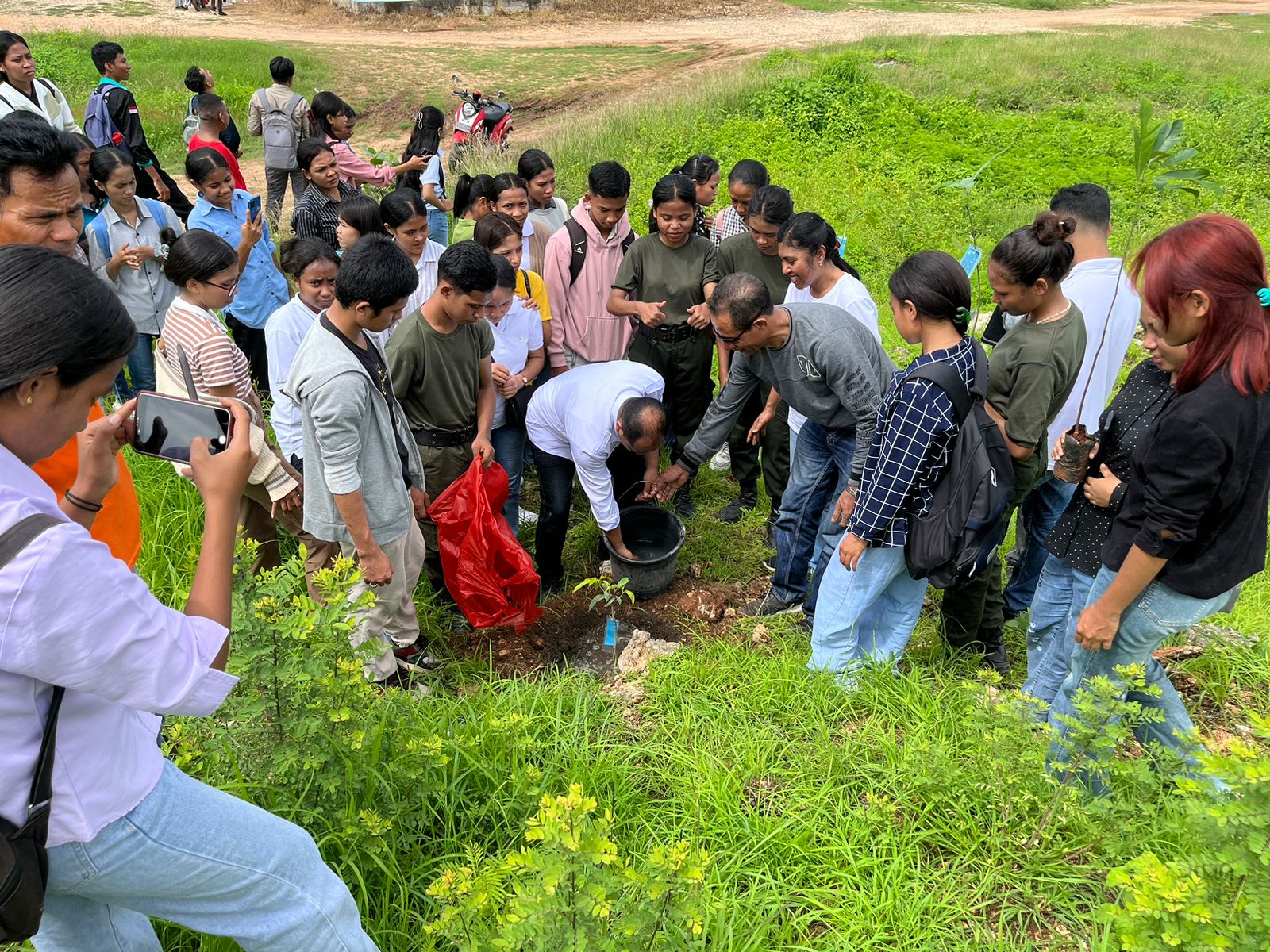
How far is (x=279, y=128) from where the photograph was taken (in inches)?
298

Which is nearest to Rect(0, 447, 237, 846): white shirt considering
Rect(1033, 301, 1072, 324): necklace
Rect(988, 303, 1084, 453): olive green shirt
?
Rect(988, 303, 1084, 453): olive green shirt

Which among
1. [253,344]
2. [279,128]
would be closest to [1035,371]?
[253,344]

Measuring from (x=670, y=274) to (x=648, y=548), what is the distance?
1515mm

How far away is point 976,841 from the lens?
245cm

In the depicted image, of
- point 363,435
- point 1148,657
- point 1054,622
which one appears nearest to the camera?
point 1148,657

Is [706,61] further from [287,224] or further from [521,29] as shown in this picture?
[287,224]

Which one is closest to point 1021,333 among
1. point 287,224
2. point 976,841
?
point 976,841

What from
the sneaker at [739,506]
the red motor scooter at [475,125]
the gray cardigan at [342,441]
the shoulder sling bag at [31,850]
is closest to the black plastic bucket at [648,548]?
the sneaker at [739,506]

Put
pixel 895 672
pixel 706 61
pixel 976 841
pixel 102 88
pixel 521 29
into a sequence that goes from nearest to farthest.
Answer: pixel 976 841 < pixel 895 672 < pixel 102 88 < pixel 706 61 < pixel 521 29

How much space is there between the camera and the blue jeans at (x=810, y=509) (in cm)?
376

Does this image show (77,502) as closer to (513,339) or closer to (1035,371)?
(513,339)

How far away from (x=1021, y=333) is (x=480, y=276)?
2.12 m

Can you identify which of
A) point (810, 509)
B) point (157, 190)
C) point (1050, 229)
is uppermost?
point (1050, 229)

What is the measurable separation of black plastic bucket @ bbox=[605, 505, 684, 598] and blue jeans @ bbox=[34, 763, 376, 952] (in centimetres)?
240
